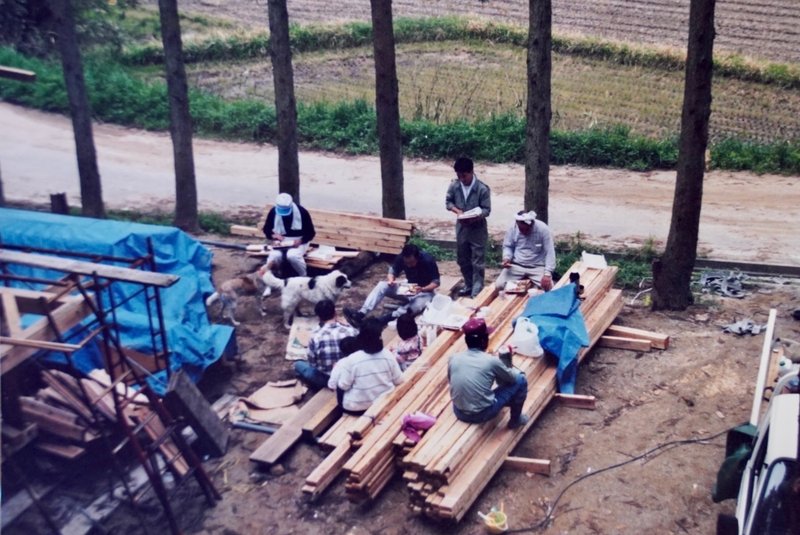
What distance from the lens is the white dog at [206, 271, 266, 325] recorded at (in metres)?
12.4

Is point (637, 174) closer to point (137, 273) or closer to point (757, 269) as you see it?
point (757, 269)

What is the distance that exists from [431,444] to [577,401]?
241 cm

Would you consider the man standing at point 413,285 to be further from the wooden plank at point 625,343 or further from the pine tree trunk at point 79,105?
the pine tree trunk at point 79,105

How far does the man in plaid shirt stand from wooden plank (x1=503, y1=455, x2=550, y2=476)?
2.62m

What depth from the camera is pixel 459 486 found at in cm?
786

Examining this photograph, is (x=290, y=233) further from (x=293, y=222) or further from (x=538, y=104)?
(x=538, y=104)

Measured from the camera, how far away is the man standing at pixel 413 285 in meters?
11.7

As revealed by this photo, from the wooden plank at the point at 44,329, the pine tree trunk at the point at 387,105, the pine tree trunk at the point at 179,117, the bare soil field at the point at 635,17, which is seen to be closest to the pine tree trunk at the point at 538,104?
the pine tree trunk at the point at 387,105

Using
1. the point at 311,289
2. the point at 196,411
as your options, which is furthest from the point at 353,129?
the point at 196,411

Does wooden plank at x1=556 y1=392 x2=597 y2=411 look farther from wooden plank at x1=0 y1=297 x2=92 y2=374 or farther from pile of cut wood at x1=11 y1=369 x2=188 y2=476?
wooden plank at x1=0 y1=297 x2=92 y2=374

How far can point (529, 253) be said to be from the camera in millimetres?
11414

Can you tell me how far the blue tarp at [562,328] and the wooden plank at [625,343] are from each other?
0.82 metres

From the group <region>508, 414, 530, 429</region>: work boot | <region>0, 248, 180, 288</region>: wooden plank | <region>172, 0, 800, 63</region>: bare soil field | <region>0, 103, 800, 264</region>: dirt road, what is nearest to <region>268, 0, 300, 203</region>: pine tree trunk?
<region>0, 103, 800, 264</region>: dirt road

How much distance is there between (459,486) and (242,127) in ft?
57.4
